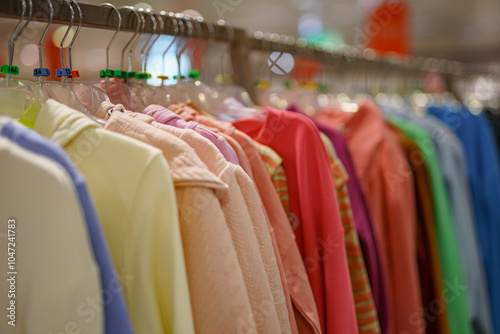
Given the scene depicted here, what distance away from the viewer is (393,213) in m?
1.19

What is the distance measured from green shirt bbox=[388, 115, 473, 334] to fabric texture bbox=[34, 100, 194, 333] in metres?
0.88

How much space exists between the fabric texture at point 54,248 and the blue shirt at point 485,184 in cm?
126

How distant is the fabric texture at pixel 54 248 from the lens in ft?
1.63

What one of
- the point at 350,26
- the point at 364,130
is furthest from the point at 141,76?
the point at 350,26

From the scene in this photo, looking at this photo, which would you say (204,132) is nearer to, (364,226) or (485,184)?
(364,226)

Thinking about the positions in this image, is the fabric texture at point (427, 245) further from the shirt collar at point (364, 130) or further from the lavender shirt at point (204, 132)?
the lavender shirt at point (204, 132)

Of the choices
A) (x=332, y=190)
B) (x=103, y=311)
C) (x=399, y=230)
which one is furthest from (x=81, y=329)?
(x=399, y=230)

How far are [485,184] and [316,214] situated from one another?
2.52 feet

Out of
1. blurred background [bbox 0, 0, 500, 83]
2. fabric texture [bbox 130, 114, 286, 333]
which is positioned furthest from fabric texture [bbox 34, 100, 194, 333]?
blurred background [bbox 0, 0, 500, 83]

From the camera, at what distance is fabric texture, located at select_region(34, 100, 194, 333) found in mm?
594

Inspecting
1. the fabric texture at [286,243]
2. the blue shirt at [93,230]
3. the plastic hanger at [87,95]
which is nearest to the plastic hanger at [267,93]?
the fabric texture at [286,243]

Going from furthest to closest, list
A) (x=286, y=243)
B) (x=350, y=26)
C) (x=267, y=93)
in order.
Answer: (x=350, y=26) → (x=267, y=93) → (x=286, y=243)

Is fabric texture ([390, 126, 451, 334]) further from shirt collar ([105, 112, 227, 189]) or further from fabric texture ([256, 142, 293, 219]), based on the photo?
shirt collar ([105, 112, 227, 189])

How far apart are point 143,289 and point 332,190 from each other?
43 centimetres
